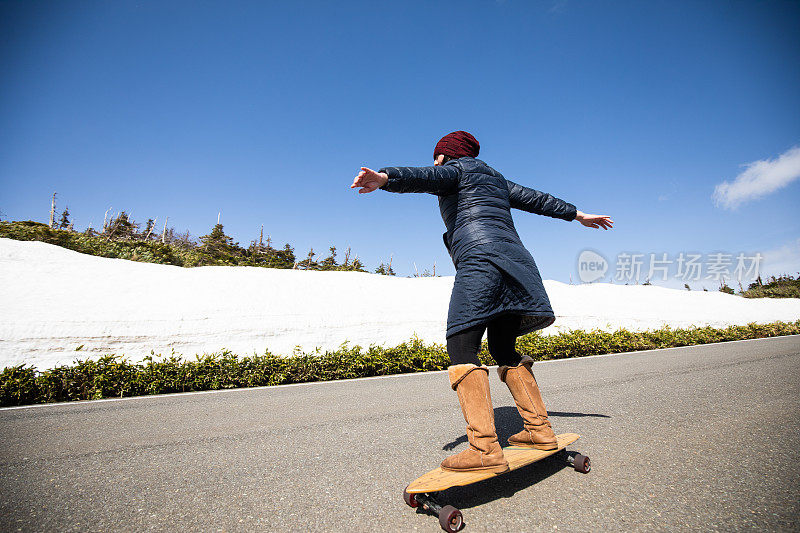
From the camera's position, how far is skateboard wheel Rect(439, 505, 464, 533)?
145 centimetres

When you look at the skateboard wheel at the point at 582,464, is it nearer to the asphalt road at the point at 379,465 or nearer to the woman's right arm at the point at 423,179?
the asphalt road at the point at 379,465

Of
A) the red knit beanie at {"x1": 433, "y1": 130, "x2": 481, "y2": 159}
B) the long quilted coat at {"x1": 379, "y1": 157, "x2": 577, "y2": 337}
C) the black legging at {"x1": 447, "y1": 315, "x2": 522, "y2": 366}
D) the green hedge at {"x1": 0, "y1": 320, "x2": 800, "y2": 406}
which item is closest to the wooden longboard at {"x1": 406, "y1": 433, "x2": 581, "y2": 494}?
the black legging at {"x1": 447, "y1": 315, "x2": 522, "y2": 366}

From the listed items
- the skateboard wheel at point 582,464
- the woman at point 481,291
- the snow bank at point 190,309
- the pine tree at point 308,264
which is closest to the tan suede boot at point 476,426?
the woman at point 481,291

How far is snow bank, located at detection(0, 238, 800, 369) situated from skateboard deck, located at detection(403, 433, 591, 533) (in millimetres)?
6131

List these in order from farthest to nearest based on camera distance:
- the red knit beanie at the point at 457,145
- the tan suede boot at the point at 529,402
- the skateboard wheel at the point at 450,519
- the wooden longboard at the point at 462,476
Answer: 1. the red knit beanie at the point at 457,145
2. the tan suede boot at the point at 529,402
3. the wooden longboard at the point at 462,476
4. the skateboard wheel at the point at 450,519

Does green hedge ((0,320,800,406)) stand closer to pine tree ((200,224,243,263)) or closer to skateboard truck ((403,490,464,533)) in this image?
skateboard truck ((403,490,464,533))

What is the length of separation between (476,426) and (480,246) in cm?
96

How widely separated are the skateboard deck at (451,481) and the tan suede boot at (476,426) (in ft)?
0.14

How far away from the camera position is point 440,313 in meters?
9.58

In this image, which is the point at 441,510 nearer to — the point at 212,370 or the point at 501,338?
the point at 501,338

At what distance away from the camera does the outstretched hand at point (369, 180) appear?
1.84 meters

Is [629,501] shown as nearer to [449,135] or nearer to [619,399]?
[449,135]

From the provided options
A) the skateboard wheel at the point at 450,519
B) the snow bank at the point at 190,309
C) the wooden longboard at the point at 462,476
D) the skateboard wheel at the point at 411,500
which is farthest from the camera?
the snow bank at the point at 190,309

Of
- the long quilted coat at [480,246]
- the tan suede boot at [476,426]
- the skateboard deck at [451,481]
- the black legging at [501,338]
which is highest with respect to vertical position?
the long quilted coat at [480,246]
